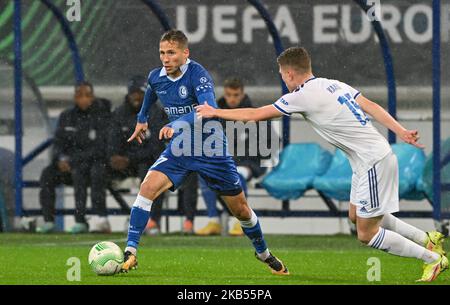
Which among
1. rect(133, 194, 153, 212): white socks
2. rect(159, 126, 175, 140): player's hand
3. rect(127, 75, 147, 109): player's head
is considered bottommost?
rect(133, 194, 153, 212): white socks

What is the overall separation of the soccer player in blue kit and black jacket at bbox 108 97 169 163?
4159 mm

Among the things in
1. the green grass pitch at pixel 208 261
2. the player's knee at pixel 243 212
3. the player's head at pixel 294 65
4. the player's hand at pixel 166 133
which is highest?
the player's head at pixel 294 65

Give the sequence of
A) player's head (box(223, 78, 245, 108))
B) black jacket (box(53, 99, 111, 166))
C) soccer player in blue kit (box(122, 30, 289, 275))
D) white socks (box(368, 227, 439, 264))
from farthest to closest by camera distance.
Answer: black jacket (box(53, 99, 111, 166)), player's head (box(223, 78, 245, 108)), soccer player in blue kit (box(122, 30, 289, 275)), white socks (box(368, 227, 439, 264))

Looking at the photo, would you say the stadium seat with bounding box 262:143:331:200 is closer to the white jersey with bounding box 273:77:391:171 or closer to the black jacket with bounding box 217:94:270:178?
the black jacket with bounding box 217:94:270:178

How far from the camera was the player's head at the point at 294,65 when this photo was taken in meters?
8.83

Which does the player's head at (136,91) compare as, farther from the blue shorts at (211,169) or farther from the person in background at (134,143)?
the blue shorts at (211,169)

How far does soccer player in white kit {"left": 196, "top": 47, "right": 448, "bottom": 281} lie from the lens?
344 inches

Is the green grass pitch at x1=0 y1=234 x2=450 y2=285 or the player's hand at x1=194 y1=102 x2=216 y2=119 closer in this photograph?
the player's hand at x1=194 y1=102 x2=216 y2=119

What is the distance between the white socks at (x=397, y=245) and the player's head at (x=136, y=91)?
19.0ft

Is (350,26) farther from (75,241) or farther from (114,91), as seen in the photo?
(75,241)

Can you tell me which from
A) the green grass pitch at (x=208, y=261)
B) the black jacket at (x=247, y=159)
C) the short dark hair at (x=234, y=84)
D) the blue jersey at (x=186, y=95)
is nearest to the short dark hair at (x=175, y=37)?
the blue jersey at (x=186, y=95)

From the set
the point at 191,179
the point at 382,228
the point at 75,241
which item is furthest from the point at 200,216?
the point at 382,228

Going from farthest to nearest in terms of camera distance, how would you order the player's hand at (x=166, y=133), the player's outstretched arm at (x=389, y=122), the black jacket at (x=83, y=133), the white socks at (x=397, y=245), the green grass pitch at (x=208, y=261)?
the black jacket at (x=83, y=133)
the green grass pitch at (x=208, y=261)
the player's hand at (x=166, y=133)
the white socks at (x=397, y=245)
the player's outstretched arm at (x=389, y=122)

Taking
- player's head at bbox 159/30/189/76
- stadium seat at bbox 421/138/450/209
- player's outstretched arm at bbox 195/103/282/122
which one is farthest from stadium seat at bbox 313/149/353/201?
player's outstretched arm at bbox 195/103/282/122
